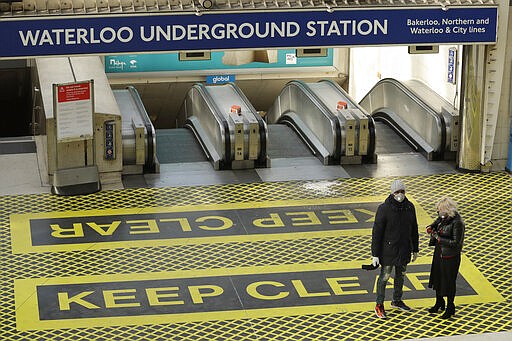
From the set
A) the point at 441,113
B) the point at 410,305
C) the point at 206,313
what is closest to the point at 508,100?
the point at 441,113

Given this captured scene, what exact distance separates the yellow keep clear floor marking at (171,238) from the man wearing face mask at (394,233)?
2.62 metres

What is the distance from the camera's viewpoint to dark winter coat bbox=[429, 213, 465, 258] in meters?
10.5

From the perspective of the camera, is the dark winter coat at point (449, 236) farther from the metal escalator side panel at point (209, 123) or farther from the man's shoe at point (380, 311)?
the metal escalator side panel at point (209, 123)

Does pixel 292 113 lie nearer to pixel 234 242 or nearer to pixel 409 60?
pixel 409 60

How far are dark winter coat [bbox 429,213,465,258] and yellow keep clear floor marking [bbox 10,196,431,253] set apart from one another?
271 cm

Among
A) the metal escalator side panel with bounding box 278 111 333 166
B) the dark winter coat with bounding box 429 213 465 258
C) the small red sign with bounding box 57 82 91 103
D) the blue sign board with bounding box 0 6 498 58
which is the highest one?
the blue sign board with bounding box 0 6 498 58

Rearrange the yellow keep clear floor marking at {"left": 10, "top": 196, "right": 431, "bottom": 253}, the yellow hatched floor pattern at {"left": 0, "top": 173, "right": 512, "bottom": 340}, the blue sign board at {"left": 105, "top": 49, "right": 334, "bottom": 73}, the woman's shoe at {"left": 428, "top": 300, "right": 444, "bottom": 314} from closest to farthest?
the yellow hatched floor pattern at {"left": 0, "top": 173, "right": 512, "bottom": 340}, the woman's shoe at {"left": 428, "top": 300, "right": 444, "bottom": 314}, the yellow keep clear floor marking at {"left": 10, "top": 196, "right": 431, "bottom": 253}, the blue sign board at {"left": 105, "top": 49, "right": 334, "bottom": 73}

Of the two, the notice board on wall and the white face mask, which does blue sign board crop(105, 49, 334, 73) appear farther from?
the white face mask

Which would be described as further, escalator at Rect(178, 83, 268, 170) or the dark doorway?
the dark doorway

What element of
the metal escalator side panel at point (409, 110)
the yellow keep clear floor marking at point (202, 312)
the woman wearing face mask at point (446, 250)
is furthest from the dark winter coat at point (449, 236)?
the metal escalator side panel at point (409, 110)

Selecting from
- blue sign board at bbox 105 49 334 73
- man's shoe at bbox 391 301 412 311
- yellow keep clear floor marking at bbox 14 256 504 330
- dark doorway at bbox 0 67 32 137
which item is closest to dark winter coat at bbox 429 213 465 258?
man's shoe at bbox 391 301 412 311

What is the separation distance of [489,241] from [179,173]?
191 inches

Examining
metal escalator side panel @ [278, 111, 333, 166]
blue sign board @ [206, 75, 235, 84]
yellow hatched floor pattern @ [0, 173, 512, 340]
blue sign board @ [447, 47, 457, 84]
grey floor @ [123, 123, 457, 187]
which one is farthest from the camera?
blue sign board @ [206, 75, 235, 84]

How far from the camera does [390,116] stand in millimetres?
18375
